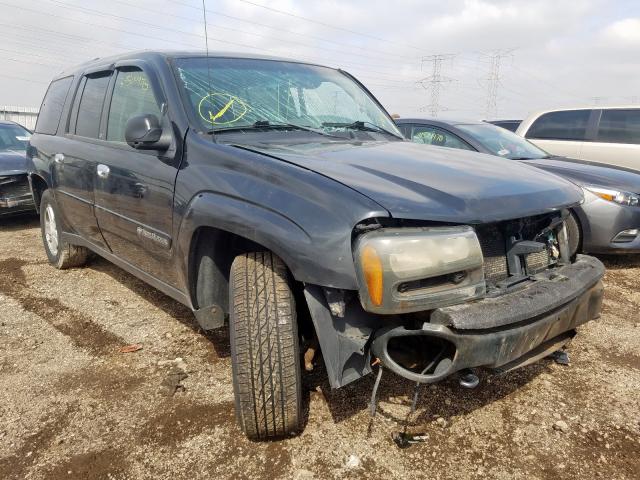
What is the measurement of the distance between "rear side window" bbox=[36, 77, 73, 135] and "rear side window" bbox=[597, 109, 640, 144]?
282 inches

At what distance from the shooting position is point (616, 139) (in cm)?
736

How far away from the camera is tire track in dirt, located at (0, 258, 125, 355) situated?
10.4 feet

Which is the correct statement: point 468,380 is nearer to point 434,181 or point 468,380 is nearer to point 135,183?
point 434,181

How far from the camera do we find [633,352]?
3.06 metres

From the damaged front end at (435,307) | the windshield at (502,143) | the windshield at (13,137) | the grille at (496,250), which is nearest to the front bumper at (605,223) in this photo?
the windshield at (502,143)

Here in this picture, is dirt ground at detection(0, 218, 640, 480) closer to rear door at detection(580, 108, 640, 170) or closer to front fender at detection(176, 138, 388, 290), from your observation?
front fender at detection(176, 138, 388, 290)

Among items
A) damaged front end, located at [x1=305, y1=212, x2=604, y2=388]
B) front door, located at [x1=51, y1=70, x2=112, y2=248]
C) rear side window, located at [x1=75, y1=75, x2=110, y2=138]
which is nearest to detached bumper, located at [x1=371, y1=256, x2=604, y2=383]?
damaged front end, located at [x1=305, y1=212, x2=604, y2=388]

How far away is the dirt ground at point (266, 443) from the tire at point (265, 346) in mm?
203

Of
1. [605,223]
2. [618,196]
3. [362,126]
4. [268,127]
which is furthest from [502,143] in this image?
[268,127]

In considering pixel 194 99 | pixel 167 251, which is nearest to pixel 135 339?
pixel 167 251

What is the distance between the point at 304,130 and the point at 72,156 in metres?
1.92

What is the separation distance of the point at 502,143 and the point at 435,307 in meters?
4.29

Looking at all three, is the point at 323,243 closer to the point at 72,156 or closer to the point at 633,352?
the point at 633,352

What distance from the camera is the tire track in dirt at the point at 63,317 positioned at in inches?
124
